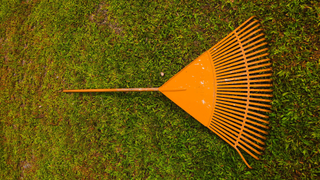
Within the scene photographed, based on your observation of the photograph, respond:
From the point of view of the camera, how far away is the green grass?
1869mm

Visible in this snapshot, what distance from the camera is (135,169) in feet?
7.50

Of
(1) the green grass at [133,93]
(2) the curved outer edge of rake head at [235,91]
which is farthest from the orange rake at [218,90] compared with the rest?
(1) the green grass at [133,93]

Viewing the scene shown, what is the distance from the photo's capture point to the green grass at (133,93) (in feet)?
6.13

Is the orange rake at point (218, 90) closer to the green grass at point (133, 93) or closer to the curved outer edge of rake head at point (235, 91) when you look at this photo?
the curved outer edge of rake head at point (235, 91)

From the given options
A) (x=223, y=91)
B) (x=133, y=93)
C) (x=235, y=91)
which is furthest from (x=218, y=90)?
(x=133, y=93)

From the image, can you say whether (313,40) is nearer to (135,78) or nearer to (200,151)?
(200,151)

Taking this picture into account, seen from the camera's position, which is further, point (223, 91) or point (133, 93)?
point (133, 93)

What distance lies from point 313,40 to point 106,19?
112 inches

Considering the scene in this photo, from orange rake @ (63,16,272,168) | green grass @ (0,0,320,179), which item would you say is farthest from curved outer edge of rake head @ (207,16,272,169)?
green grass @ (0,0,320,179)

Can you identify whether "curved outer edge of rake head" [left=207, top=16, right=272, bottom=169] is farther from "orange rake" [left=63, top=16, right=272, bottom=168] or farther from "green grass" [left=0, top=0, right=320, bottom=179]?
"green grass" [left=0, top=0, right=320, bottom=179]

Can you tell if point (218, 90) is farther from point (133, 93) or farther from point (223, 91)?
point (133, 93)

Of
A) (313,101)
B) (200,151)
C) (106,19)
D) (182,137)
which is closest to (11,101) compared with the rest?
(106,19)

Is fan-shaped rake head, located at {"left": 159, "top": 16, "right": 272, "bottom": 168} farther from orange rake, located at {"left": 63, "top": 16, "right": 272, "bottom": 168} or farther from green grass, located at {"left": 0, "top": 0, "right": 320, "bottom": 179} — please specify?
green grass, located at {"left": 0, "top": 0, "right": 320, "bottom": 179}

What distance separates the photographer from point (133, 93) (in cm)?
237
